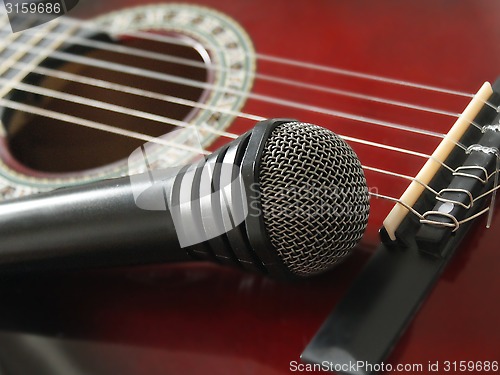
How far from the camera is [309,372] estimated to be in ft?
2.16

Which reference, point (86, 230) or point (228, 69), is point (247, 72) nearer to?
point (228, 69)

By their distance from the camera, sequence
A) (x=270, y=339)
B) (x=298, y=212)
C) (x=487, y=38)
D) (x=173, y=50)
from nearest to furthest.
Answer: (x=298, y=212) → (x=270, y=339) → (x=487, y=38) → (x=173, y=50)

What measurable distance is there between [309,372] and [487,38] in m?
0.57

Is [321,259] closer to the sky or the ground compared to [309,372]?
closer to the sky

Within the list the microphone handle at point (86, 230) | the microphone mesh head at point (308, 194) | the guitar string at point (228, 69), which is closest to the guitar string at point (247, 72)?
the guitar string at point (228, 69)

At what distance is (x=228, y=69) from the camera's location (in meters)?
1.01

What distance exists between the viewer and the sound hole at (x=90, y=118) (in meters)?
0.96

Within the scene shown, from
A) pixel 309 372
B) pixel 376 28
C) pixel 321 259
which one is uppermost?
pixel 376 28

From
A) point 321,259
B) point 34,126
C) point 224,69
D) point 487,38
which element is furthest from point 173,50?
point 321,259

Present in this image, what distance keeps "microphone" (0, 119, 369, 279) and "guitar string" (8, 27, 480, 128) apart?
263 mm

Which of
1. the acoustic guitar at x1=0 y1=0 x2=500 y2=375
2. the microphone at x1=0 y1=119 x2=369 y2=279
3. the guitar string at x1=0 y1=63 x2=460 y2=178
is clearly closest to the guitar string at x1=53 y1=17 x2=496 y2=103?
the acoustic guitar at x1=0 y1=0 x2=500 y2=375

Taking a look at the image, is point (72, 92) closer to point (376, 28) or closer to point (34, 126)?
point (34, 126)

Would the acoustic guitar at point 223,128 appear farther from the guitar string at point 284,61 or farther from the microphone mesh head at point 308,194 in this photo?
the microphone mesh head at point 308,194

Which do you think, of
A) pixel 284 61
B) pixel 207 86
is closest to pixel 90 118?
pixel 207 86
